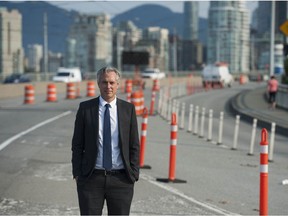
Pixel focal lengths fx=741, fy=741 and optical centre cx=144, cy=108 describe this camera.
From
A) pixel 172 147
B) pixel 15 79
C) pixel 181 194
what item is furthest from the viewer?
pixel 15 79

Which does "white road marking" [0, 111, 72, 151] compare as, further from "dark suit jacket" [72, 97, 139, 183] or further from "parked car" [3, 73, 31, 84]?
"parked car" [3, 73, 31, 84]

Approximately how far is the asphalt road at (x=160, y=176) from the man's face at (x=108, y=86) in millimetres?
3349

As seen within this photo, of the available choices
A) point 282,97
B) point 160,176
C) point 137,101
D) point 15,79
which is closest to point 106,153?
point 160,176

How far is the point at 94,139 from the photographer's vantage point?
6.21m

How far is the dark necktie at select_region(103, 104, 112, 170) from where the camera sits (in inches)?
243

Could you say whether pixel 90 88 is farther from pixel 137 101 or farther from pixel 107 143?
pixel 107 143

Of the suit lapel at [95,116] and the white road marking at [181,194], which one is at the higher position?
the suit lapel at [95,116]

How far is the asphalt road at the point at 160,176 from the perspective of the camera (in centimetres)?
992

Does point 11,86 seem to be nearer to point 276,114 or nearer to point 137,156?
point 276,114

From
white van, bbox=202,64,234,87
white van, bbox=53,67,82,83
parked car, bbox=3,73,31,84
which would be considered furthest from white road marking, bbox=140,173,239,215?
white van, bbox=202,64,234,87

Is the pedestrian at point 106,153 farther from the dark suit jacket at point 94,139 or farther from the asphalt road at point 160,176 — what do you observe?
the asphalt road at point 160,176

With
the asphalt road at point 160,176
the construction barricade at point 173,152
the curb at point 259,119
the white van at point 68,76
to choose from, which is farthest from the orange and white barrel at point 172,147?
the white van at point 68,76

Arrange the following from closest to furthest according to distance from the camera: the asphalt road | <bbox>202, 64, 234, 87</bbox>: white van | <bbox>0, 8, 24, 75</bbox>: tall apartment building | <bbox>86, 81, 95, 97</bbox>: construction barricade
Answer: the asphalt road, <bbox>86, 81, 95, 97</bbox>: construction barricade, <bbox>202, 64, 234, 87</bbox>: white van, <bbox>0, 8, 24, 75</bbox>: tall apartment building

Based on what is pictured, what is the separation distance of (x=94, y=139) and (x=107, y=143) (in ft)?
0.38
